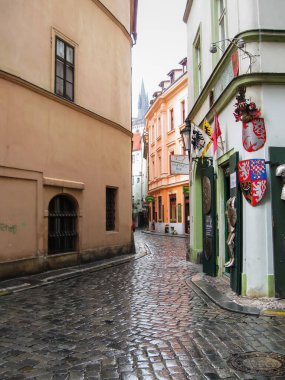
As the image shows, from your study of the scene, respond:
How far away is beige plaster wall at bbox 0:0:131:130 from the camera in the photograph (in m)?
11.0

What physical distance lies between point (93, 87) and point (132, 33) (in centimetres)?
644

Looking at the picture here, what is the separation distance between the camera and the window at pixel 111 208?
16047 mm

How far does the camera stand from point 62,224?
42.7 ft

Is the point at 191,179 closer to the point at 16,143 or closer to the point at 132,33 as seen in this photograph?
the point at 16,143

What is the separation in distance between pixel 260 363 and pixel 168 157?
3357 cm

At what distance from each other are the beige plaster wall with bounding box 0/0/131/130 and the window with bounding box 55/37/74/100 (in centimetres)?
21

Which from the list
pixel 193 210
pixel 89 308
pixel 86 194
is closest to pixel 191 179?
pixel 193 210

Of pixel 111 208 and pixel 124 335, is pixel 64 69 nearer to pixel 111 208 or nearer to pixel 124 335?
pixel 111 208

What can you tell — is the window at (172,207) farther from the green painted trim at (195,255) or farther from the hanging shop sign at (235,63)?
the hanging shop sign at (235,63)

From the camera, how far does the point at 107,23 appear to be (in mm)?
16250

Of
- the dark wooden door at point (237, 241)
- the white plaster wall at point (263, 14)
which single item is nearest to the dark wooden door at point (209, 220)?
the dark wooden door at point (237, 241)

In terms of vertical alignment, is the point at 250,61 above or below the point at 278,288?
above

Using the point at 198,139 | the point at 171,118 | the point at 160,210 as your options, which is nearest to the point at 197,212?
the point at 198,139

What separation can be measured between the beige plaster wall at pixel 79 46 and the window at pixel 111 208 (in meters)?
2.83
